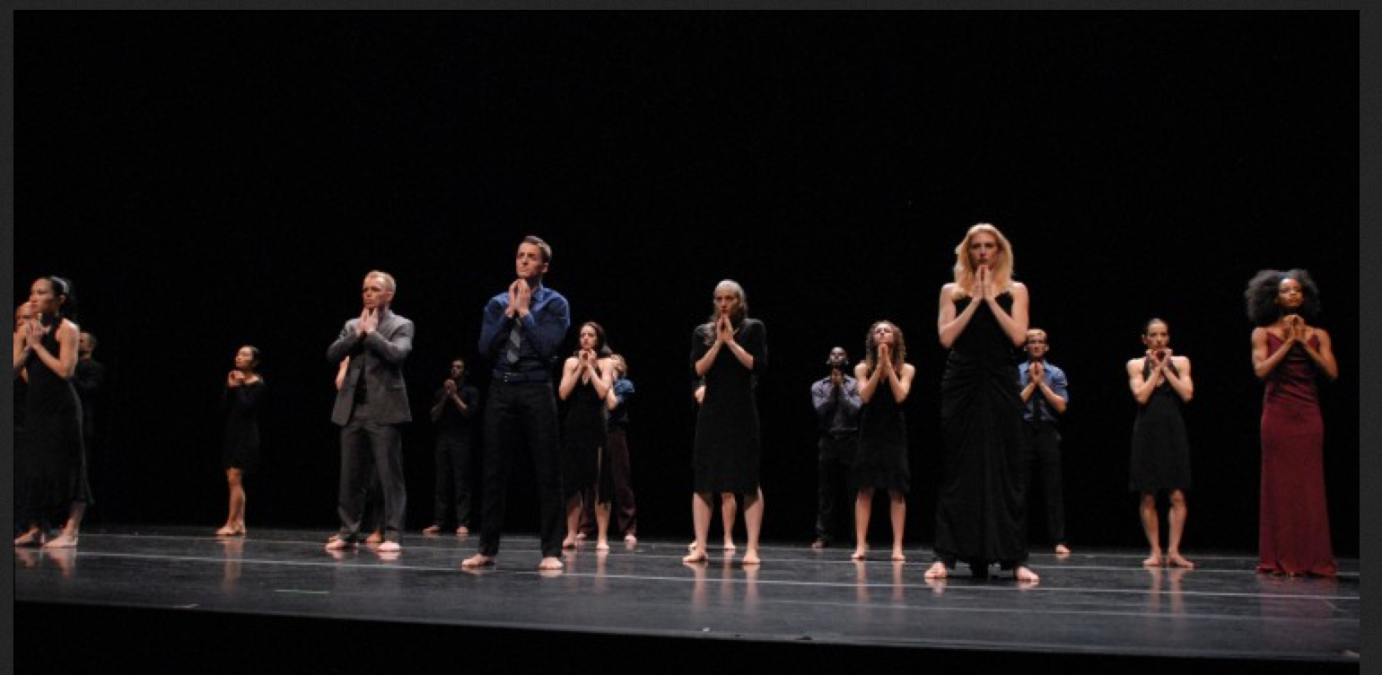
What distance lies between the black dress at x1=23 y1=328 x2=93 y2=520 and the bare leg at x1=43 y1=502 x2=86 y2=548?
12 centimetres

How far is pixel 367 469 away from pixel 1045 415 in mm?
4513

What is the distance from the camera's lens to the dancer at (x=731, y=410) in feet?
20.1

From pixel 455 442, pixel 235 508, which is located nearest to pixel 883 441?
pixel 455 442

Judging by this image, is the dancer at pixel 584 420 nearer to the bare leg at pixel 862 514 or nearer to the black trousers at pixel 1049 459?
the bare leg at pixel 862 514

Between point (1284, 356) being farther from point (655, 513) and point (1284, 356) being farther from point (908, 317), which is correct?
point (655, 513)

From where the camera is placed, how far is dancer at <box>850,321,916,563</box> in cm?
698

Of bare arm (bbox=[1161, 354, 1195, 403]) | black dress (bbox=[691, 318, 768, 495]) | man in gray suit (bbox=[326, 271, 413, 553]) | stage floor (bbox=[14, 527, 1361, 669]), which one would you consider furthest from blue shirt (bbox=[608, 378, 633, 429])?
bare arm (bbox=[1161, 354, 1195, 403])

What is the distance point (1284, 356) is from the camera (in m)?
5.93

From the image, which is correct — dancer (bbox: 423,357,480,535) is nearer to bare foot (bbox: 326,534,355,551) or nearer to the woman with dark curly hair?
bare foot (bbox: 326,534,355,551)

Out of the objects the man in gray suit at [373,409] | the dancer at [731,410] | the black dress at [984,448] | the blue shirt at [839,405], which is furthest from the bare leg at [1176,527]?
the man in gray suit at [373,409]

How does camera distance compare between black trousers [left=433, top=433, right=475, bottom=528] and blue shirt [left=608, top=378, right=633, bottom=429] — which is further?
black trousers [left=433, top=433, right=475, bottom=528]

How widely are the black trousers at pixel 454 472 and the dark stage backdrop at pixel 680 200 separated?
80 centimetres

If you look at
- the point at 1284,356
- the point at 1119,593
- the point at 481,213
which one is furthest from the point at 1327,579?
the point at 481,213

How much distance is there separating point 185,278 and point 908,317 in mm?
6467
